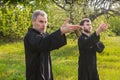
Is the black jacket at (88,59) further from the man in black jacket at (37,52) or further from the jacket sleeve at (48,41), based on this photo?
the jacket sleeve at (48,41)

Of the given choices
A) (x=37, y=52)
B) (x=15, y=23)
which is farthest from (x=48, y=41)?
(x=15, y=23)

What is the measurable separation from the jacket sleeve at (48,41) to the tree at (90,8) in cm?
1985

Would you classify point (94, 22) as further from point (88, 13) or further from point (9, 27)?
point (9, 27)

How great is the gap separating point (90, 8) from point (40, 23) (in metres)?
20.7

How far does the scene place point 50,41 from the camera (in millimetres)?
4656

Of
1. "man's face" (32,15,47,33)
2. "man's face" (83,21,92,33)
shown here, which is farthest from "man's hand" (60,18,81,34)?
"man's face" (83,21,92,33)

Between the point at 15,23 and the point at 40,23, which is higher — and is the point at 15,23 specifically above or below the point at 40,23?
A: below

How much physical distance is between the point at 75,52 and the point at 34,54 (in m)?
19.1

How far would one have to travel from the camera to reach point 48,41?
15.3 ft

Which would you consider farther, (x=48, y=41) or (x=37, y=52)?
(x=37, y=52)

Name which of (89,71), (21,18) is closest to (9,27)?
(21,18)

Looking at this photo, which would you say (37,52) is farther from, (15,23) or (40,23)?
(15,23)

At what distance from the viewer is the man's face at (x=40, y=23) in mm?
4996

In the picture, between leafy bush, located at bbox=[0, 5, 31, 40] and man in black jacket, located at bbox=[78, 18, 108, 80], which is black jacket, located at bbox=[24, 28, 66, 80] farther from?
leafy bush, located at bbox=[0, 5, 31, 40]
